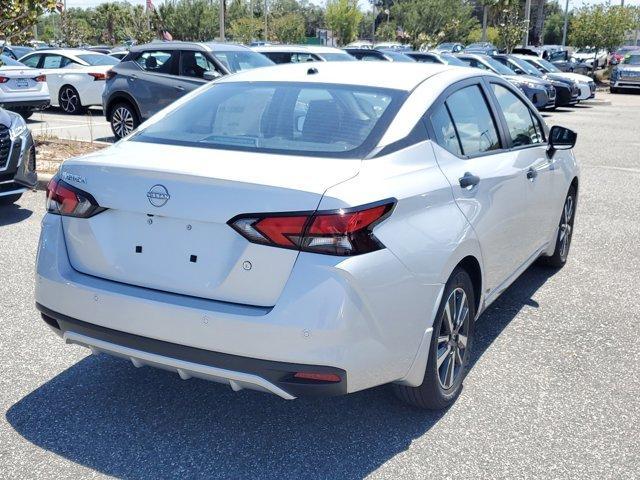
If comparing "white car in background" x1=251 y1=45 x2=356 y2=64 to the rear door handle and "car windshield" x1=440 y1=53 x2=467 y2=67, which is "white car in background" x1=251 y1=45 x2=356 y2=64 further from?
the rear door handle

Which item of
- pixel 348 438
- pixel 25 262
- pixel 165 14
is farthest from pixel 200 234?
pixel 165 14

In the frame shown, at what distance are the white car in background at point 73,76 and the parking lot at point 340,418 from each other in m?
12.9

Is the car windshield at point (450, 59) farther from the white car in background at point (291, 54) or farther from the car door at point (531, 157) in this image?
the car door at point (531, 157)

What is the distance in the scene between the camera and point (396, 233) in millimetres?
3078

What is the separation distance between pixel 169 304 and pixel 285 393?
0.59 meters

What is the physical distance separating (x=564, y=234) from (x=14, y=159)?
16.6 feet

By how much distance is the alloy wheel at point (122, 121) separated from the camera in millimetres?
12633

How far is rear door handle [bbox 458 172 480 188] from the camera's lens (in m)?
3.69

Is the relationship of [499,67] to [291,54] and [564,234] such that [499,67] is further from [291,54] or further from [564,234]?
[564,234]

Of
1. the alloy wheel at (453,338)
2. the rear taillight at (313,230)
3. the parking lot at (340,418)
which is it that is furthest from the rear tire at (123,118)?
the rear taillight at (313,230)

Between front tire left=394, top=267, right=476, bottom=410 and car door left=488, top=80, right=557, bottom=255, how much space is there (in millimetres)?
1042

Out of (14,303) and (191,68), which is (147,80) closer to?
(191,68)

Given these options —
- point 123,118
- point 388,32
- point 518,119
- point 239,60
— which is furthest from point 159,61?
point 388,32

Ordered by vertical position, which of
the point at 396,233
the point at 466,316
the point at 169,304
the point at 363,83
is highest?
the point at 363,83
